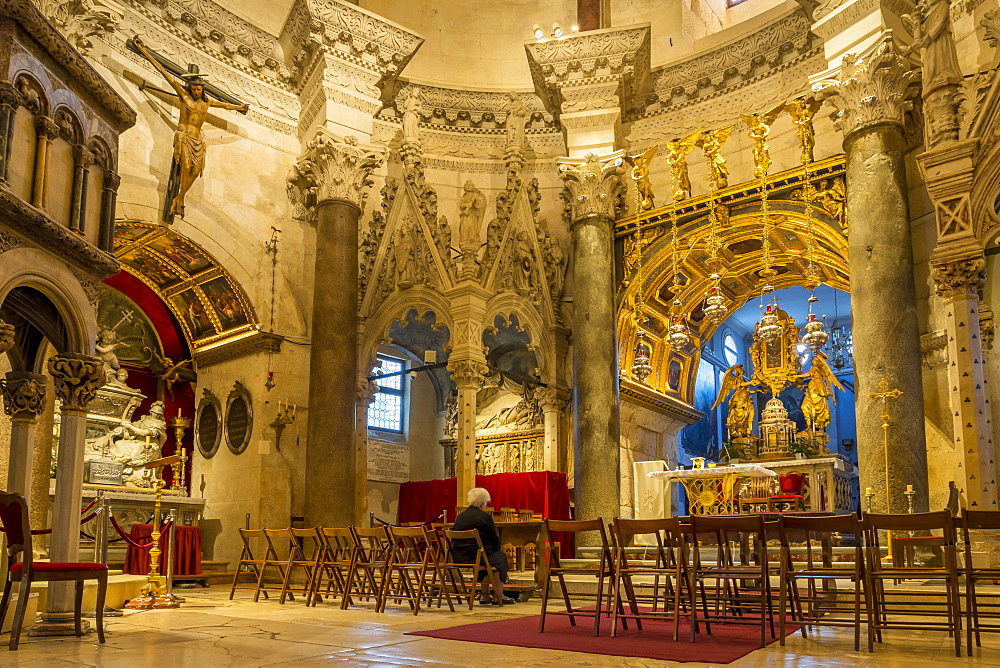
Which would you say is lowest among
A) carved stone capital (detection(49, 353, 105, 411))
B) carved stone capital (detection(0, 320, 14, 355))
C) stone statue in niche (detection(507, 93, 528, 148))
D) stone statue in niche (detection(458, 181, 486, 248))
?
carved stone capital (detection(49, 353, 105, 411))

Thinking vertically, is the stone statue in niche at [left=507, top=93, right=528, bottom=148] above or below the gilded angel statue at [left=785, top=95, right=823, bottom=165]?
above

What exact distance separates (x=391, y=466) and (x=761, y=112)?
9.67 metres

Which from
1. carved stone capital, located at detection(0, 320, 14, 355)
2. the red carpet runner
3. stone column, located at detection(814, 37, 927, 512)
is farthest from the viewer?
stone column, located at detection(814, 37, 927, 512)

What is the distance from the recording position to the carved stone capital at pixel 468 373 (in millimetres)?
14539

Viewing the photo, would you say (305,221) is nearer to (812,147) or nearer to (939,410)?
(812,147)

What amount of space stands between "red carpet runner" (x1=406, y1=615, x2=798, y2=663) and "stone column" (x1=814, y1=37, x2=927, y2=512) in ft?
14.6

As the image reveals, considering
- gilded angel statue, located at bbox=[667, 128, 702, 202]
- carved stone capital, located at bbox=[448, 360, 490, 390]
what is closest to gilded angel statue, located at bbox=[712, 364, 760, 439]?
gilded angel statue, located at bbox=[667, 128, 702, 202]

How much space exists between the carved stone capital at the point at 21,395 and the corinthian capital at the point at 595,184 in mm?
9742

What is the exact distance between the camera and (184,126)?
576 inches

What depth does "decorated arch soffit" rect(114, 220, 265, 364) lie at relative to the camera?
14.9 meters

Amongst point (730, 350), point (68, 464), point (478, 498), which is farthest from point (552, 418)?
point (68, 464)

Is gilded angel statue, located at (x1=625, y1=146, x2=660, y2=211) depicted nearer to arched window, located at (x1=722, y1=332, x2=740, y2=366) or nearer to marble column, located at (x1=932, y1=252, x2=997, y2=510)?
marble column, located at (x1=932, y1=252, x2=997, y2=510)

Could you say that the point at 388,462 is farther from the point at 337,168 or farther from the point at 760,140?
the point at 760,140

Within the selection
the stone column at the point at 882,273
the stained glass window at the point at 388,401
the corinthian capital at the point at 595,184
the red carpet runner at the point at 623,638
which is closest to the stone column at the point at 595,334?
the corinthian capital at the point at 595,184
